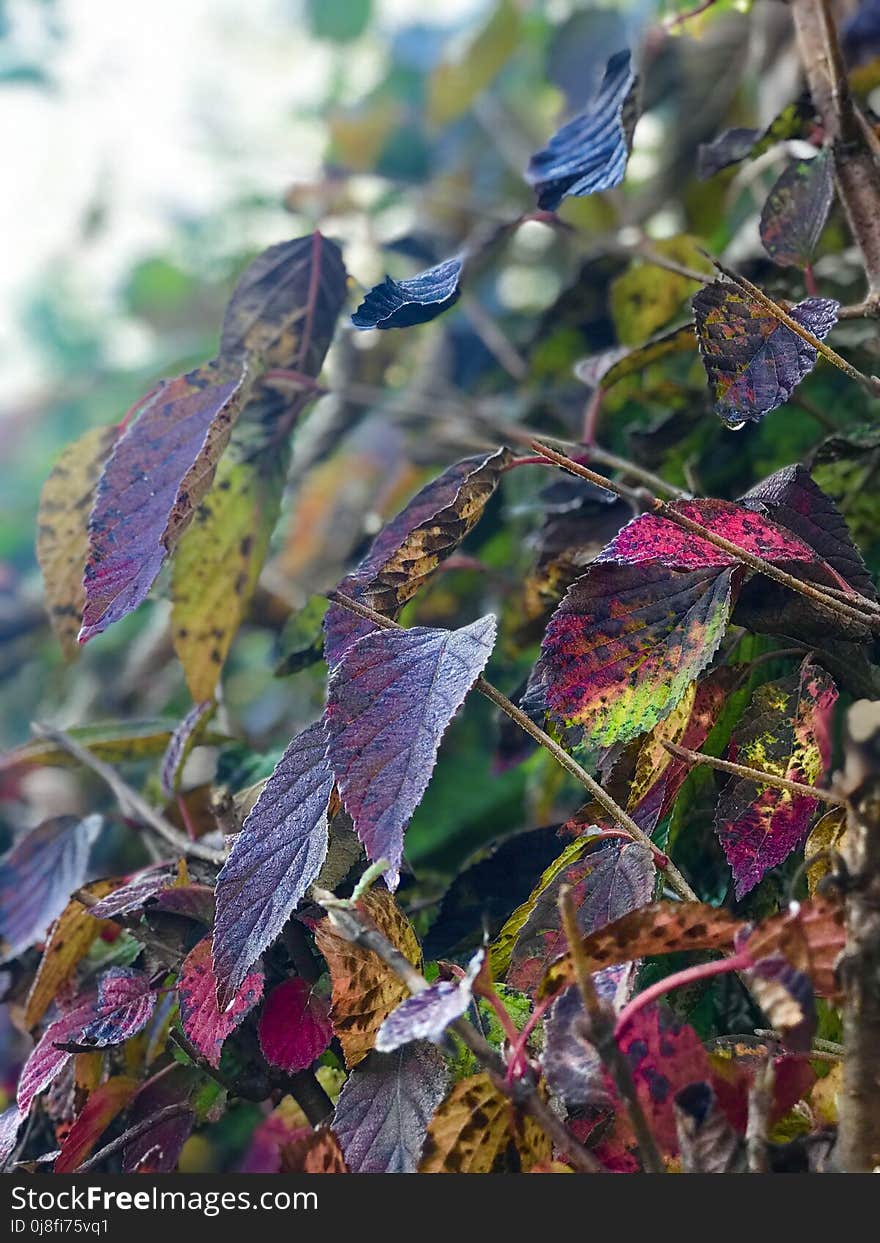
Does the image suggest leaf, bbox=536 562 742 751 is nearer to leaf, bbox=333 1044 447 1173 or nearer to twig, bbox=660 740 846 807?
twig, bbox=660 740 846 807

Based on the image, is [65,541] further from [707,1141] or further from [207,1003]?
[707,1141]

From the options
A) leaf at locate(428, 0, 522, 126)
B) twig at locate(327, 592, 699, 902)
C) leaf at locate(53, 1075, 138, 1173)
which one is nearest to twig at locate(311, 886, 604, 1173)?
twig at locate(327, 592, 699, 902)

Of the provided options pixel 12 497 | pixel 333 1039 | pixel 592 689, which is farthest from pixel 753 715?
pixel 12 497

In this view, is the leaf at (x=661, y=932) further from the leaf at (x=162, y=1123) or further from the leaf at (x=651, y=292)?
the leaf at (x=651, y=292)

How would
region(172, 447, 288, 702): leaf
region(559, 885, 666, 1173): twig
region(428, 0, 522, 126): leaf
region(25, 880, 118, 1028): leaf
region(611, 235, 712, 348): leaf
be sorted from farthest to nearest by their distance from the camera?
region(428, 0, 522, 126): leaf, region(611, 235, 712, 348): leaf, region(172, 447, 288, 702): leaf, region(25, 880, 118, 1028): leaf, region(559, 885, 666, 1173): twig

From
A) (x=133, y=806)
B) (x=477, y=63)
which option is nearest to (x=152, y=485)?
(x=133, y=806)

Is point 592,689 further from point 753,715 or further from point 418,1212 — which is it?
point 418,1212

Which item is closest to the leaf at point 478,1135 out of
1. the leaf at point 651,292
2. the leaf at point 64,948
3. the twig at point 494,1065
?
Result: the twig at point 494,1065
